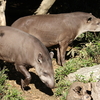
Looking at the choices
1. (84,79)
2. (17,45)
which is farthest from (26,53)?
(84,79)

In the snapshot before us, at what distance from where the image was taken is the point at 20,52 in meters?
6.80

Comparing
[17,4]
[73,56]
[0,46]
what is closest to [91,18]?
[73,56]

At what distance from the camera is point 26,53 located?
266 inches

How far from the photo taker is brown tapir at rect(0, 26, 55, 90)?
6.64 meters

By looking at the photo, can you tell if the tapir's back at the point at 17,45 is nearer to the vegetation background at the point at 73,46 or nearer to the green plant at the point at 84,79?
the vegetation background at the point at 73,46

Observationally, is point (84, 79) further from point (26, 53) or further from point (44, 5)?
point (44, 5)

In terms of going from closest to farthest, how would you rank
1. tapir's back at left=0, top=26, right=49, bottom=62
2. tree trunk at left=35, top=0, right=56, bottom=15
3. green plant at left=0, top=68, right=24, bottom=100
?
green plant at left=0, top=68, right=24, bottom=100 < tapir's back at left=0, top=26, right=49, bottom=62 < tree trunk at left=35, top=0, right=56, bottom=15

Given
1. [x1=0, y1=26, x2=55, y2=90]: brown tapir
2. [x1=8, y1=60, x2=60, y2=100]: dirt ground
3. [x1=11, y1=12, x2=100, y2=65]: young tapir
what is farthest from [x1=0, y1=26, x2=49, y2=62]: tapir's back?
[x1=11, y1=12, x2=100, y2=65]: young tapir

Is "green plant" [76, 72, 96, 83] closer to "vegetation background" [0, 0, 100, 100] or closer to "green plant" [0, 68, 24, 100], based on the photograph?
"vegetation background" [0, 0, 100, 100]

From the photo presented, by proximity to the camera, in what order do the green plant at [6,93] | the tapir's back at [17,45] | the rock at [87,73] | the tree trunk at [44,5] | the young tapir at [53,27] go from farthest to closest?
the tree trunk at [44,5]
the young tapir at [53,27]
the rock at [87,73]
the tapir's back at [17,45]
the green plant at [6,93]

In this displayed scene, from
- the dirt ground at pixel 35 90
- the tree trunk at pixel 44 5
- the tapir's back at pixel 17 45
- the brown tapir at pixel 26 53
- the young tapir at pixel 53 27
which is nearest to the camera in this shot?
the brown tapir at pixel 26 53

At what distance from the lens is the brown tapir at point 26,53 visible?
664 cm

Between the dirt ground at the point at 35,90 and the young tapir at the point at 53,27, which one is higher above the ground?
the young tapir at the point at 53,27

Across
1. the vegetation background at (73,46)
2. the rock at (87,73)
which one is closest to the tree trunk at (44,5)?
the vegetation background at (73,46)
